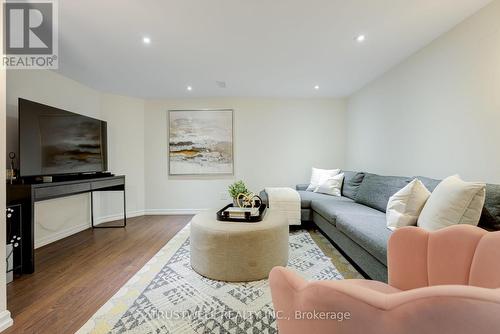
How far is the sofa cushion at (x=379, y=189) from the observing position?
2.49 meters

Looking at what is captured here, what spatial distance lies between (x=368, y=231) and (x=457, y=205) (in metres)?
0.60

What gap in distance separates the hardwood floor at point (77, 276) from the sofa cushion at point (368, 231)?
202cm

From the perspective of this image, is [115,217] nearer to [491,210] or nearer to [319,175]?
[319,175]

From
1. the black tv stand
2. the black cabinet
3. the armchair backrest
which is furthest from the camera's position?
the black tv stand

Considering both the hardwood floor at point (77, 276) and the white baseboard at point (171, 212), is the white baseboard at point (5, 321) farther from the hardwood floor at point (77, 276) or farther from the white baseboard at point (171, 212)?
the white baseboard at point (171, 212)

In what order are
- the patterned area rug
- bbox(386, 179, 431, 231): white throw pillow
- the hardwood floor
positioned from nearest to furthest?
1. the patterned area rug
2. the hardwood floor
3. bbox(386, 179, 431, 231): white throw pillow

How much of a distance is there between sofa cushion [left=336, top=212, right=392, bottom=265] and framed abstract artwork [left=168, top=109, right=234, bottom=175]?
272cm

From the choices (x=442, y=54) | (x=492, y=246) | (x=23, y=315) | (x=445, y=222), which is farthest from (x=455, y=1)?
(x=23, y=315)

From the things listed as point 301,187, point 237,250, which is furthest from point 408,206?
point 301,187

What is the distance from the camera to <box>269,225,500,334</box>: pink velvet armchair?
0.43 metres

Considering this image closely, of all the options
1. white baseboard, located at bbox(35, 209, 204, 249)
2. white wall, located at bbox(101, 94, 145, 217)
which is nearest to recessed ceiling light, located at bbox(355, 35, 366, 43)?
white baseboard, located at bbox(35, 209, 204, 249)

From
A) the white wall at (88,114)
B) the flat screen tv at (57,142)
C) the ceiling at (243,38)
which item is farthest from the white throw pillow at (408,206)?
the white wall at (88,114)

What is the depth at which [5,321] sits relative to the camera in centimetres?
147

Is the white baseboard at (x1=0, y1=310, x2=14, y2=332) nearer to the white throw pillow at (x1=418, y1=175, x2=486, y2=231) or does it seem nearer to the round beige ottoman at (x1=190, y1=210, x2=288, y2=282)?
the round beige ottoman at (x1=190, y1=210, x2=288, y2=282)
